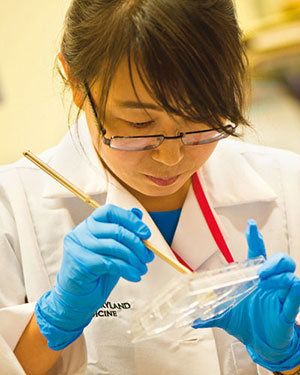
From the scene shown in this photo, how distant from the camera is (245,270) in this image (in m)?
1.30

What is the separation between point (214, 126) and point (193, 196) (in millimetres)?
386

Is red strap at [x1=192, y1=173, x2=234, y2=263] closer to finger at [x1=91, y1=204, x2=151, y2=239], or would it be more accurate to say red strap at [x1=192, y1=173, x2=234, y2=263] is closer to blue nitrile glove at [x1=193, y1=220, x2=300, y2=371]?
blue nitrile glove at [x1=193, y1=220, x2=300, y2=371]

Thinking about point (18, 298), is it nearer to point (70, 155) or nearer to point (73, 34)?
point (70, 155)

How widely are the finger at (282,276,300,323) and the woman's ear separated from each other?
682 millimetres

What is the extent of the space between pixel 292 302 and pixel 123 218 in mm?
427

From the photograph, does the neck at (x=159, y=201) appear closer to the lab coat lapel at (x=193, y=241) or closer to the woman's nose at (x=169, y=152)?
the lab coat lapel at (x=193, y=241)

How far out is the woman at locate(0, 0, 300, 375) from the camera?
1.31 metres

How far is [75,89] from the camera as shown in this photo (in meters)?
1.53

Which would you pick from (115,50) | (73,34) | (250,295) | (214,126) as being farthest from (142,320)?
(73,34)

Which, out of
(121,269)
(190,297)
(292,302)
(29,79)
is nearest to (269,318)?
(292,302)

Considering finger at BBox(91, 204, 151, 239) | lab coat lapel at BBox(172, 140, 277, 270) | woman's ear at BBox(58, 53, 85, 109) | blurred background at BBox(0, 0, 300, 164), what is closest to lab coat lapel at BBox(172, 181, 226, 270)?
lab coat lapel at BBox(172, 140, 277, 270)

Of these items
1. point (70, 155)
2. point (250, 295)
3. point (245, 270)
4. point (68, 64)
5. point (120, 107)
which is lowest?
point (250, 295)

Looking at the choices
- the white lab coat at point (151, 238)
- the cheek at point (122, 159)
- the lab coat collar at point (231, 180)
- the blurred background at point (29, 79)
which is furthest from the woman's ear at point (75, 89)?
the blurred background at point (29, 79)

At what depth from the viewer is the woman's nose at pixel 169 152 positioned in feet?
4.60
